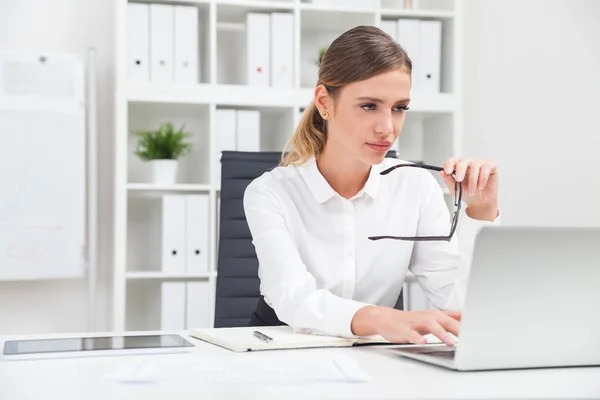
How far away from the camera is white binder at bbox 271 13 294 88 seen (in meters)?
2.96

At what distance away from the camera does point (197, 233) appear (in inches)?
114

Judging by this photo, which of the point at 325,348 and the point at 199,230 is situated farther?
the point at 199,230

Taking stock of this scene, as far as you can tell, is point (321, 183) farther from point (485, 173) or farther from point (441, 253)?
point (485, 173)

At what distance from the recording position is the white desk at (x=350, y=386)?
83 centimetres

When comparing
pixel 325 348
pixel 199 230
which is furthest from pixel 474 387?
pixel 199 230

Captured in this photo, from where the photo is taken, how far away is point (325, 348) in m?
1.19

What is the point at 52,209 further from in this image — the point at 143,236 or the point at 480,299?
the point at 480,299

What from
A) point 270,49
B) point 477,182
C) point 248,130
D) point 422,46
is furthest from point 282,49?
point 477,182

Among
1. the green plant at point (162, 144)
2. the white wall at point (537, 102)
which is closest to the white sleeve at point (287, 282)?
the green plant at point (162, 144)

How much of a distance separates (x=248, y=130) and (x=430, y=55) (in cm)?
81

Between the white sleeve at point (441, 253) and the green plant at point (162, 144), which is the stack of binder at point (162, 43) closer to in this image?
the green plant at point (162, 144)

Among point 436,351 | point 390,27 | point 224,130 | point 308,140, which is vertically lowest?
point 436,351

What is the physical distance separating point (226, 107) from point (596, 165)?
157 centimetres

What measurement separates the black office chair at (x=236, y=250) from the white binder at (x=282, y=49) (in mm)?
1035
